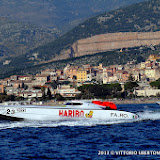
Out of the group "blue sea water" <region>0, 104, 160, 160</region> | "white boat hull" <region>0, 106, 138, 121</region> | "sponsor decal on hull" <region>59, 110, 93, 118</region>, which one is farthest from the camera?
"sponsor decal on hull" <region>59, 110, 93, 118</region>

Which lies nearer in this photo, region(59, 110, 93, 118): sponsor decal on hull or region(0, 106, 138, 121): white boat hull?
region(0, 106, 138, 121): white boat hull

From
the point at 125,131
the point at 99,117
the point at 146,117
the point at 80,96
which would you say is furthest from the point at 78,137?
the point at 80,96

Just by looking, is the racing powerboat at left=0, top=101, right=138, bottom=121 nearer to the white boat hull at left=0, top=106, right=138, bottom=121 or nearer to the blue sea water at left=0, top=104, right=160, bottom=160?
the white boat hull at left=0, top=106, right=138, bottom=121

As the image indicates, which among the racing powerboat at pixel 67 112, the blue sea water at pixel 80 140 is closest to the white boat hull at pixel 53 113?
the racing powerboat at pixel 67 112

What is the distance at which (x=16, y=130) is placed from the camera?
153ft

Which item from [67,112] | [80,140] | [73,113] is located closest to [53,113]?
[67,112]

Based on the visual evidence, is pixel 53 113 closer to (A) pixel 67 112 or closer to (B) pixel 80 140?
(A) pixel 67 112

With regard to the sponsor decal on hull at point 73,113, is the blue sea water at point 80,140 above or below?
below

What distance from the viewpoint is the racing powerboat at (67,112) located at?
49.7 metres

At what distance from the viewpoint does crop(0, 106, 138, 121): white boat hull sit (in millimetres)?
49625

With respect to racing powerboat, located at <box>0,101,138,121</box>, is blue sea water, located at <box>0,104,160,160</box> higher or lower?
lower

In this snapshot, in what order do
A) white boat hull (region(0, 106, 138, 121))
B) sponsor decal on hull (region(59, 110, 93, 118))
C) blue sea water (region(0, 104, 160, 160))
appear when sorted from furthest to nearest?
sponsor decal on hull (region(59, 110, 93, 118))
white boat hull (region(0, 106, 138, 121))
blue sea water (region(0, 104, 160, 160))

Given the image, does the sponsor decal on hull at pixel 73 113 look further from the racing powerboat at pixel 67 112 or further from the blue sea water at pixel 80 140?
the blue sea water at pixel 80 140

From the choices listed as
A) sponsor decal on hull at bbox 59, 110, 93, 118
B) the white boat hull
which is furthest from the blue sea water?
sponsor decal on hull at bbox 59, 110, 93, 118
